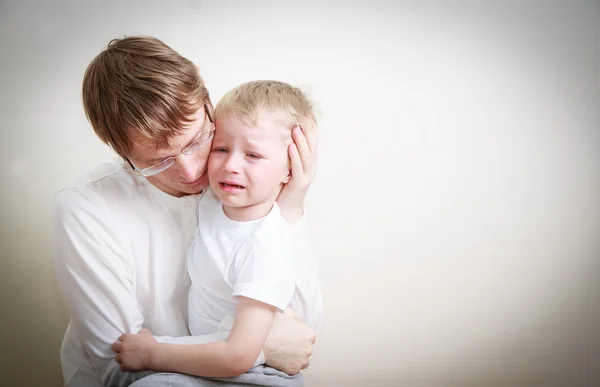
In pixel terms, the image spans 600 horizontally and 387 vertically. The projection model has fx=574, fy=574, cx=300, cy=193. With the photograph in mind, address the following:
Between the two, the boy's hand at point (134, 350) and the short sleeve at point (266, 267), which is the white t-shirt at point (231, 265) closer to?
the short sleeve at point (266, 267)

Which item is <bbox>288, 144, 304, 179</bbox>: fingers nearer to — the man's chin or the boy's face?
the boy's face

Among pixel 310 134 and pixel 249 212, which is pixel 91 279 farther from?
pixel 310 134

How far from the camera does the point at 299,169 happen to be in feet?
3.88

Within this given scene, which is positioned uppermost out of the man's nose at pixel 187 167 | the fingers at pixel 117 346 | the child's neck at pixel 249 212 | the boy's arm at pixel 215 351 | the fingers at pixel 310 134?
the fingers at pixel 310 134

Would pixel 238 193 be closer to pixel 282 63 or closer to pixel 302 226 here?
pixel 302 226

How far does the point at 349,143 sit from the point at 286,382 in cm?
58

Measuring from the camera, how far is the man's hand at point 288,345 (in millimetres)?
1151

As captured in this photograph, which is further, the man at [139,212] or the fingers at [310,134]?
the fingers at [310,134]

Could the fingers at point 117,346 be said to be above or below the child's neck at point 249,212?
below

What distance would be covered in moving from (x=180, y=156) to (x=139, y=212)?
20cm

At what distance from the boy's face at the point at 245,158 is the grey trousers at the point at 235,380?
1.10 ft

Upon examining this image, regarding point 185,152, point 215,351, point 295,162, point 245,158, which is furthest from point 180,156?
point 215,351

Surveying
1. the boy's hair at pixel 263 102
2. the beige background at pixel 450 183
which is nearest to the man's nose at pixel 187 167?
the boy's hair at pixel 263 102

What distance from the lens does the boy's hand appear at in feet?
3.68
